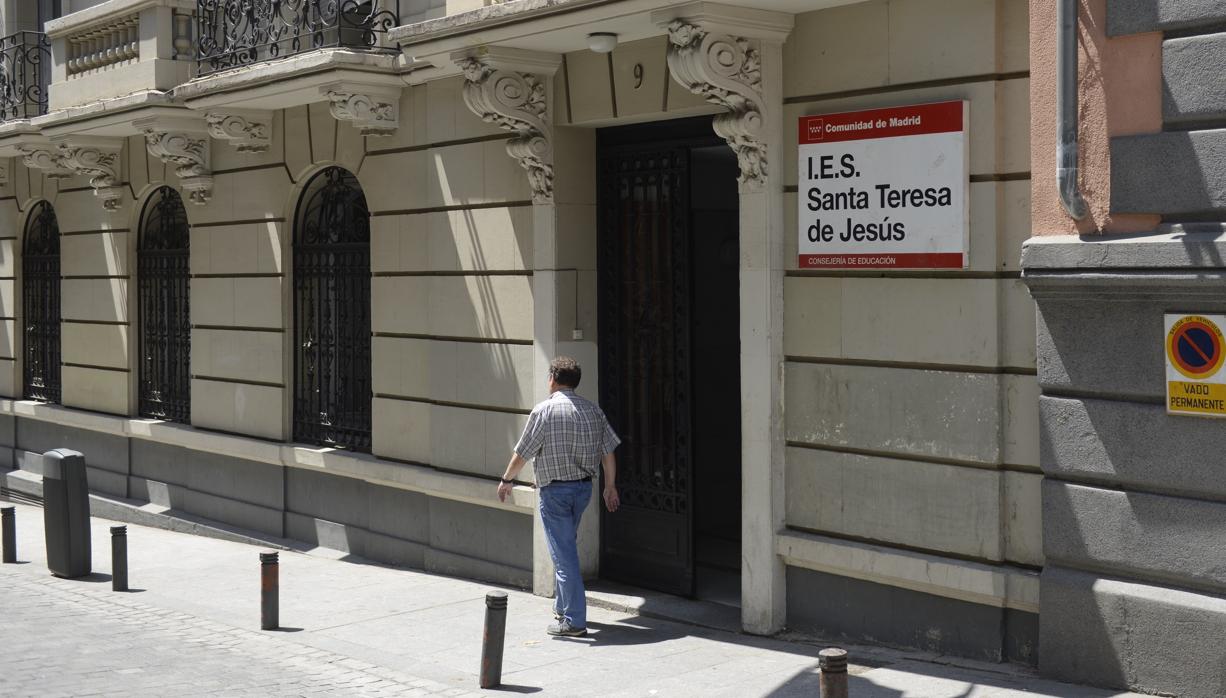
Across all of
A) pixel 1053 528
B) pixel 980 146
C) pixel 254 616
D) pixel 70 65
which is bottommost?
pixel 254 616

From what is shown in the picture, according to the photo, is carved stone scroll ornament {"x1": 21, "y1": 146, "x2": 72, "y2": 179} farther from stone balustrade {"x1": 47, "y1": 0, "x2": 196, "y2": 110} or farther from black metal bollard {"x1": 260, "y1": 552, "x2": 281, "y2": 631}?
black metal bollard {"x1": 260, "y1": 552, "x2": 281, "y2": 631}

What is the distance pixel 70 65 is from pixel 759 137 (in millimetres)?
11720

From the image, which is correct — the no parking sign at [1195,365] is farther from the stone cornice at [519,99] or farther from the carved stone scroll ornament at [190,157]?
the carved stone scroll ornament at [190,157]

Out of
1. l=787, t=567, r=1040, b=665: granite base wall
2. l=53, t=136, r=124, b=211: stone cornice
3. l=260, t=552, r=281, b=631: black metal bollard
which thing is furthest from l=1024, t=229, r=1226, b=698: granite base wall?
l=53, t=136, r=124, b=211: stone cornice

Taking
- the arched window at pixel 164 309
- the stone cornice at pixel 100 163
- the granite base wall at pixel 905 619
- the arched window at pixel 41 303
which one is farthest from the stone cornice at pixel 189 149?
the granite base wall at pixel 905 619

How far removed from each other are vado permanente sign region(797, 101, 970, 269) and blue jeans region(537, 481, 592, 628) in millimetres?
2179

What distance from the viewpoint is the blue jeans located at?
364 inches

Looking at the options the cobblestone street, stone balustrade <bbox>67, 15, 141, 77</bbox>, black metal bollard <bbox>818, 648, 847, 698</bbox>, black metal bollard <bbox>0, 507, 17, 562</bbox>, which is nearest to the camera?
black metal bollard <bbox>818, 648, 847, 698</bbox>

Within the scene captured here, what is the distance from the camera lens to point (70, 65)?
17438mm

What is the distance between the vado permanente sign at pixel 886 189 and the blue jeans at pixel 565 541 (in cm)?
218

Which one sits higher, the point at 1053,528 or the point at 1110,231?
the point at 1110,231

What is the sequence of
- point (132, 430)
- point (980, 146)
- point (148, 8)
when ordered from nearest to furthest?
point (980, 146)
point (148, 8)
point (132, 430)

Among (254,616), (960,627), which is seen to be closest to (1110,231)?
(960,627)

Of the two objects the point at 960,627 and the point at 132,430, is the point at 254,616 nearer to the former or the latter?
the point at 960,627
